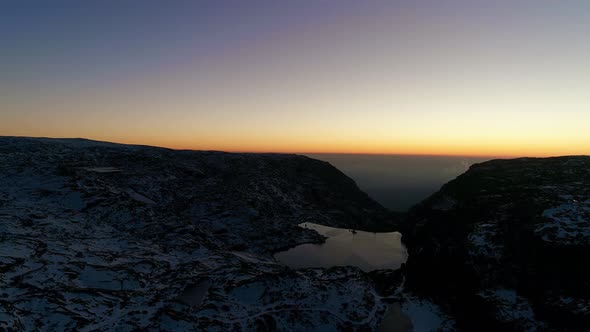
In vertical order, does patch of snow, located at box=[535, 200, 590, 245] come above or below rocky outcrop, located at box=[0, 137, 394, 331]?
above

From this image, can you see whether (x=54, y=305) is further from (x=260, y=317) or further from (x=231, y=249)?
(x=231, y=249)

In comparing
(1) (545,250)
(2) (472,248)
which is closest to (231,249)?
(2) (472,248)

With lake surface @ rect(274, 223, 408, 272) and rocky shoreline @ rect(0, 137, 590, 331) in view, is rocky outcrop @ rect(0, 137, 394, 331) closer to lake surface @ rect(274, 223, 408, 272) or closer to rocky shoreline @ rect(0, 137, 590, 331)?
rocky shoreline @ rect(0, 137, 590, 331)

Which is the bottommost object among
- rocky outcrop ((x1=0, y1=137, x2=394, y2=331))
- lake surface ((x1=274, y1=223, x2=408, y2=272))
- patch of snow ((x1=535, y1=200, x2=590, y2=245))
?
lake surface ((x1=274, y1=223, x2=408, y2=272))

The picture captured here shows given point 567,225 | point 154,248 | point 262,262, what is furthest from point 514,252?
point 154,248

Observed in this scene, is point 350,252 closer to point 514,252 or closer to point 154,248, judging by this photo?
point 514,252

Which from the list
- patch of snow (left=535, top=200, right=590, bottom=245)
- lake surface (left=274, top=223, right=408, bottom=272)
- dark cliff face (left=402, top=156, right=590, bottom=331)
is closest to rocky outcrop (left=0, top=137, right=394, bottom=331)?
lake surface (left=274, top=223, right=408, bottom=272)

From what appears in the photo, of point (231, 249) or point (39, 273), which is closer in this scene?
point (39, 273)
